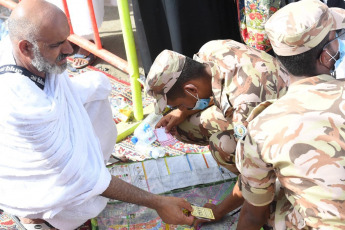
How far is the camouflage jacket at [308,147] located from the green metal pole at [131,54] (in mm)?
1489

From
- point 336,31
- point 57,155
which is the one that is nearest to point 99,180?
point 57,155

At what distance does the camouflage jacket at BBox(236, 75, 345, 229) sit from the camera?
4.53 feet

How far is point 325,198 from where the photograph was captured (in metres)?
1.43

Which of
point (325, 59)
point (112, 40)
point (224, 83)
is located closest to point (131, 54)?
Answer: point (224, 83)

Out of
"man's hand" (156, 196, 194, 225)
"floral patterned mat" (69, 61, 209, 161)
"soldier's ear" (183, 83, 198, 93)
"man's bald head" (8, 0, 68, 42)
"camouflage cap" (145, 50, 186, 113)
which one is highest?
"man's bald head" (8, 0, 68, 42)

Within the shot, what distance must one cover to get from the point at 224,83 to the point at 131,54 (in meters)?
0.97

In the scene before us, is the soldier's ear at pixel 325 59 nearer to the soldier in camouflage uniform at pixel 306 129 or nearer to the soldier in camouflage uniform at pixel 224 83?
the soldier in camouflage uniform at pixel 306 129

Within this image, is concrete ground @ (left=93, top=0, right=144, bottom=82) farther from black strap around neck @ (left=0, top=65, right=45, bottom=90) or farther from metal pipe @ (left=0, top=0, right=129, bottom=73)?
black strap around neck @ (left=0, top=65, right=45, bottom=90)

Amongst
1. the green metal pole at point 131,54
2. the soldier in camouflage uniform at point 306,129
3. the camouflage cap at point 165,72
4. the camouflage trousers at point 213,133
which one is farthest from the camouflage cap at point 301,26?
the green metal pole at point 131,54

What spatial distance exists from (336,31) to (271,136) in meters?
0.47

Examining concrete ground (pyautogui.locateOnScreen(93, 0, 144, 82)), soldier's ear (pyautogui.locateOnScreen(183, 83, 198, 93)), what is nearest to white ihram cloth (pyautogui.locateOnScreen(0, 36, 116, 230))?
soldier's ear (pyautogui.locateOnScreen(183, 83, 198, 93))

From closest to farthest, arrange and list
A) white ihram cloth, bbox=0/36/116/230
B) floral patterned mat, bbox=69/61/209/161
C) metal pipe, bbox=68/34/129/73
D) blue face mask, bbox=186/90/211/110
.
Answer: white ihram cloth, bbox=0/36/116/230 → blue face mask, bbox=186/90/211/110 → floral patterned mat, bbox=69/61/209/161 → metal pipe, bbox=68/34/129/73

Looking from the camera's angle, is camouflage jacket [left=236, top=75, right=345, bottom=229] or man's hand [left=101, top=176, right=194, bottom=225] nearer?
camouflage jacket [left=236, top=75, right=345, bottom=229]

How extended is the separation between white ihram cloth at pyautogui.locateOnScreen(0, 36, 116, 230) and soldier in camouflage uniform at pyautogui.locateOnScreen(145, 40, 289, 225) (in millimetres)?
467
